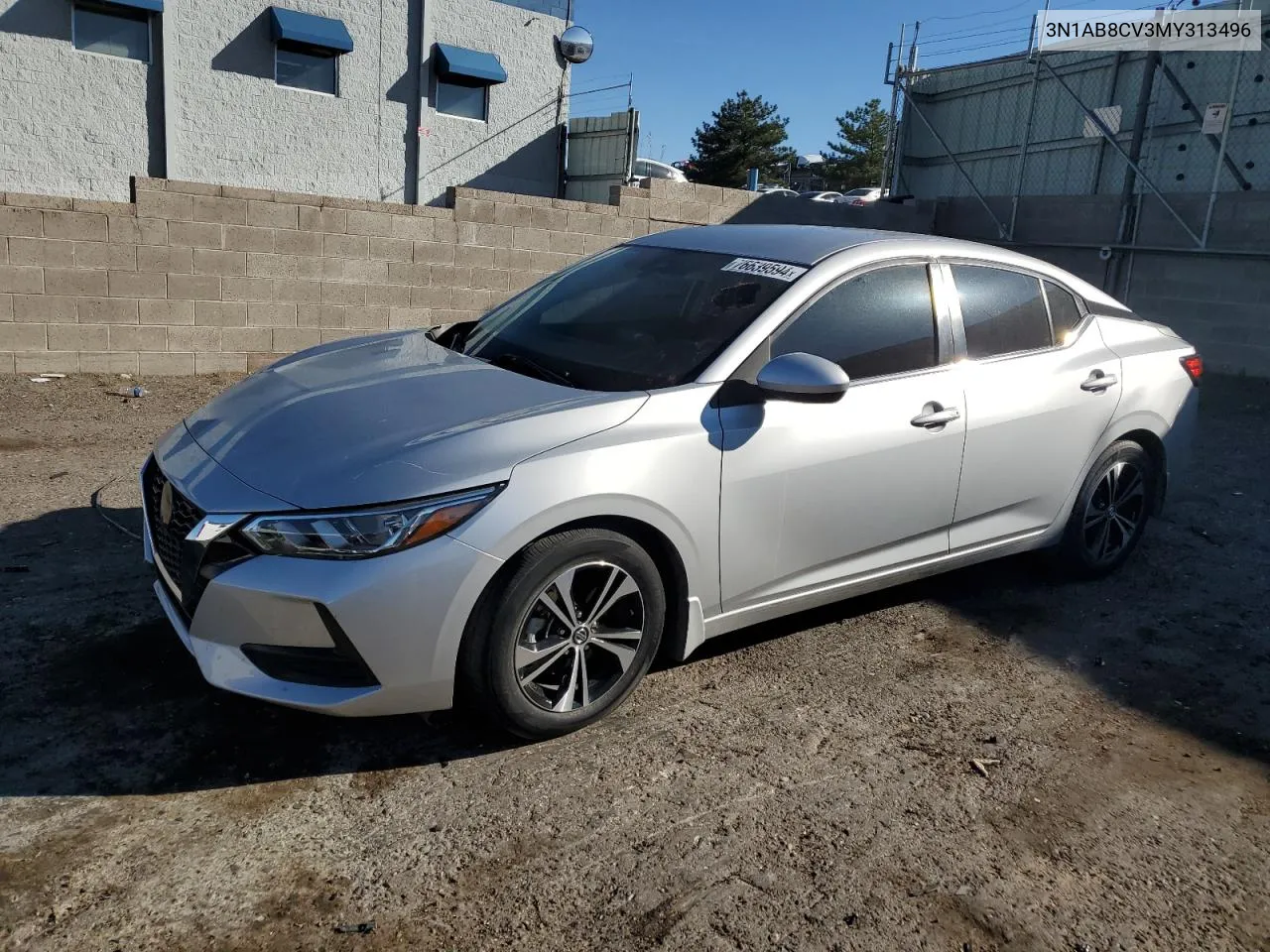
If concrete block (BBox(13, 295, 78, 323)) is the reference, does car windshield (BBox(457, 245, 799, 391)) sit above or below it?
above

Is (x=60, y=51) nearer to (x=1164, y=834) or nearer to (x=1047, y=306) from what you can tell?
(x=1047, y=306)

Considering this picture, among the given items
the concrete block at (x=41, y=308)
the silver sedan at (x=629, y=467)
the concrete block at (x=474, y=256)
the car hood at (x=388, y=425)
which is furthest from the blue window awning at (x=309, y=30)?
the car hood at (x=388, y=425)

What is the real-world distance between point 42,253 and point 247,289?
1570mm

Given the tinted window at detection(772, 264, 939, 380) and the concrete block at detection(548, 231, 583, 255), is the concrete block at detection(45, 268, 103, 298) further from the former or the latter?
the tinted window at detection(772, 264, 939, 380)

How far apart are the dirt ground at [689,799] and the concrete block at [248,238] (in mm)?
4782

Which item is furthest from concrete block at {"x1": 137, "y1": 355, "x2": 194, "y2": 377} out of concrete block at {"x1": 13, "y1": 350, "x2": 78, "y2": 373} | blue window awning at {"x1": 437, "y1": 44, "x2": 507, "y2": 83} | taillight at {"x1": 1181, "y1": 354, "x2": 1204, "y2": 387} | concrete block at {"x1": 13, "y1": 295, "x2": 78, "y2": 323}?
blue window awning at {"x1": 437, "y1": 44, "x2": 507, "y2": 83}

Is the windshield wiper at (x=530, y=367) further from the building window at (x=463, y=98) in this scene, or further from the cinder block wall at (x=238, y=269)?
the building window at (x=463, y=98)

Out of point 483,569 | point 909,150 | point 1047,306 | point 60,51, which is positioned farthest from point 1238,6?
point 60,51

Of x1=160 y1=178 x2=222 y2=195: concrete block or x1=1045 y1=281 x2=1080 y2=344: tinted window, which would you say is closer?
x1=1045 y1=281 x2=1080 y2=344: tinted window

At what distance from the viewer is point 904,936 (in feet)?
8.14

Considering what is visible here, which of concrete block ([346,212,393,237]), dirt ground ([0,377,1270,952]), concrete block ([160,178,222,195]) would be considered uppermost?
concrete block ([160,178,222,195])

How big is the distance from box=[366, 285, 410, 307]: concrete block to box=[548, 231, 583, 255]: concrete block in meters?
1.64

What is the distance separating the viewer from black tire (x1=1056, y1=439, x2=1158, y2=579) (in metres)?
4.83

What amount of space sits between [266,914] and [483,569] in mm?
1023
